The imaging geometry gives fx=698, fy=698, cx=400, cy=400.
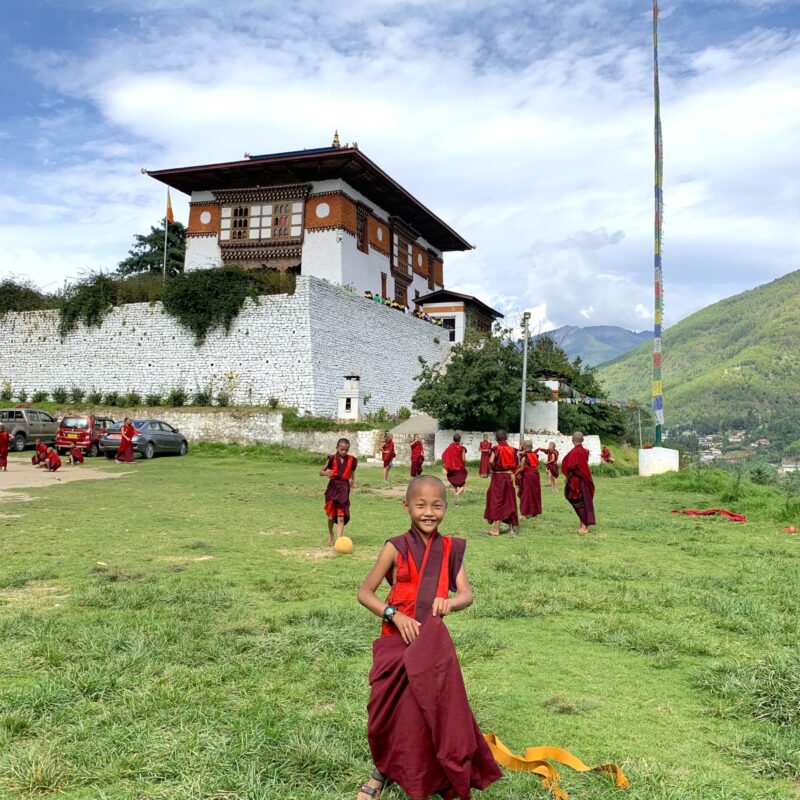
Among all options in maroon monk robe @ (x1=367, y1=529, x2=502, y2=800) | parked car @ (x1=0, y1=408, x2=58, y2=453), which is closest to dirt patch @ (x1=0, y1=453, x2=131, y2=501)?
parked car @ (x1=0, y1=408, x2=58, y2=453)

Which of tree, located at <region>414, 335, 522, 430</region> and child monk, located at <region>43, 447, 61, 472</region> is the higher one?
tree, located at <region>414, 335, 522, 430</region>

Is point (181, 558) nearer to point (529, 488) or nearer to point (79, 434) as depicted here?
point (529, 488)

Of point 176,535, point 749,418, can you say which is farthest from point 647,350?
point 176,535

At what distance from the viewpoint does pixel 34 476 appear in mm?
17656

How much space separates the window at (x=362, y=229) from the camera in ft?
115

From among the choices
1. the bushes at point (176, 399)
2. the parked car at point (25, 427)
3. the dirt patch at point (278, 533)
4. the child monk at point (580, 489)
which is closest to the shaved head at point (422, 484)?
the dirt patch at point (278, 533)

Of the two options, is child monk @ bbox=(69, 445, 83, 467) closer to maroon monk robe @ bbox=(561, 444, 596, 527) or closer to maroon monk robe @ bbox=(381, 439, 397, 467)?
maroon monk robe @ bbox=(381, 439, 397, 467)

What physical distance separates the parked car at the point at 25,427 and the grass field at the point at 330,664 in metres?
16.9

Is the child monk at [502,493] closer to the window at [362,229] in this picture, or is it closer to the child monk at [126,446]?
the child monk at [126,446]

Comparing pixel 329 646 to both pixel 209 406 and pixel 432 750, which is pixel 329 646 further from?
pixel 209 406

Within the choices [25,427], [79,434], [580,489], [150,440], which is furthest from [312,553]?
[25,427]

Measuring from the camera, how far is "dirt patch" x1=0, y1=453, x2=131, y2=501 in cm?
1493

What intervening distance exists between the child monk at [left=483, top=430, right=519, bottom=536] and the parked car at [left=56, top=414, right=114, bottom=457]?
16.8 meters

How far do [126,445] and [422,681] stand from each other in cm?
2120
